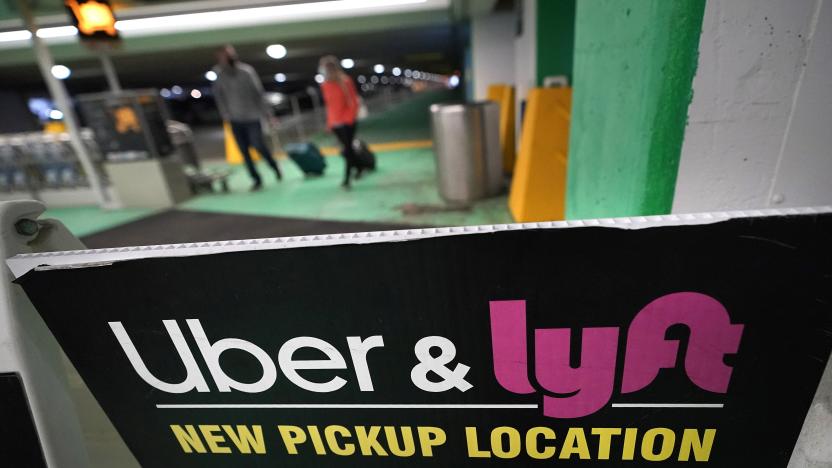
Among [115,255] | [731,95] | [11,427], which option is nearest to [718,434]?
[731,95]

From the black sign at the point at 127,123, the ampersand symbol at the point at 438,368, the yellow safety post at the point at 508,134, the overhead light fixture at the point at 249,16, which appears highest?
the overhead light fixture at the point at 249,16

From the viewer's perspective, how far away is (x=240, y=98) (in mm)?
5781

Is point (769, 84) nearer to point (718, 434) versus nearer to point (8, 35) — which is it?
point (718, 434)

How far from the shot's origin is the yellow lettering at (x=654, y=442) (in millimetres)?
957

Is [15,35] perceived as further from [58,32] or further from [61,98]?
[61,98]

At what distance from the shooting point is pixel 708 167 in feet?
4.33

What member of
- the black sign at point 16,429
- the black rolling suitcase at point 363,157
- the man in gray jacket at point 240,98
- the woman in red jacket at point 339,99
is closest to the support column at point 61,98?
the man in gray jacket at point 240,98

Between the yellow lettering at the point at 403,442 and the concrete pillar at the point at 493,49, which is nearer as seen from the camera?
the yellow lettering at the point at 403,442

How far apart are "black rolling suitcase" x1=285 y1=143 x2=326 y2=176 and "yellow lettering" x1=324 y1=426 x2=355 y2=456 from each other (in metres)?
6.30

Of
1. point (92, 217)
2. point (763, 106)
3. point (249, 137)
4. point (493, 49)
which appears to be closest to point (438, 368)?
point (763, 106)

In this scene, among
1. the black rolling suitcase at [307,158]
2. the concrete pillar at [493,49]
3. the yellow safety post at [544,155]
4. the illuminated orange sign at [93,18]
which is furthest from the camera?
the concrete pillar at [493,49]

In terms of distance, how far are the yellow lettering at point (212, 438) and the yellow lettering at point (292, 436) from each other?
0.18 meters

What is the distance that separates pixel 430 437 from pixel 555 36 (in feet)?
13.5

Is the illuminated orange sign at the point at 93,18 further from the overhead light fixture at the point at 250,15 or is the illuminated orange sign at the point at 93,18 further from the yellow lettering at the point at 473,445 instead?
the yellow lettering at the point at 473,445
